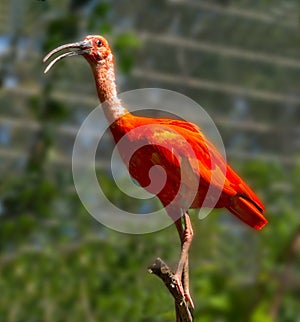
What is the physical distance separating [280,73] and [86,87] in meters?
0.81

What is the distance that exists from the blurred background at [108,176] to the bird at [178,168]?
5.70 feet

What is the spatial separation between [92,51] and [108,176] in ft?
7.71

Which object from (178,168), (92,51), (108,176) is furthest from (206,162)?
(108,176)

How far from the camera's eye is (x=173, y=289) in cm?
75

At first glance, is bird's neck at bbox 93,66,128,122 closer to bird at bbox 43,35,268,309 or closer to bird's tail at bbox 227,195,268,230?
bird at bbox 43,35,268,309

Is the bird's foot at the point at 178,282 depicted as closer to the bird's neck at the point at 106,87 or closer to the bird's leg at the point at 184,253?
the bird's leg at the point at 184,253

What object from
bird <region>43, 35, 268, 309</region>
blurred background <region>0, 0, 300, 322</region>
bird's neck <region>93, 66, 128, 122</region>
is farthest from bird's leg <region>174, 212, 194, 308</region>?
blurred background <region>0, 0, 300, 322</region>

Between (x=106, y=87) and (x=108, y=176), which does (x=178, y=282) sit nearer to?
(x=106, y=87)

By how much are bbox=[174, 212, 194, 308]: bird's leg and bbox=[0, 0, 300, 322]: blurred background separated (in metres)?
1.74

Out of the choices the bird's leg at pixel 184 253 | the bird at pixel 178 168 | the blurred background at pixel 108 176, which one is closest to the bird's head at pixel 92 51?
the bird at pixel 178 168

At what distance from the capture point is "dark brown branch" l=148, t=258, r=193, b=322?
75 cm

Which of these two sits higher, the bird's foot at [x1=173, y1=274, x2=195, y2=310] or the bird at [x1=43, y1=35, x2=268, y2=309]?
the bird at [x1=43, y1=35, x2=268, y2=309]

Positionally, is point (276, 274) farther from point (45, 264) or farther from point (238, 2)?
point (238, 2)

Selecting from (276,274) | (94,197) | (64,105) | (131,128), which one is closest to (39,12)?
(64,105)
